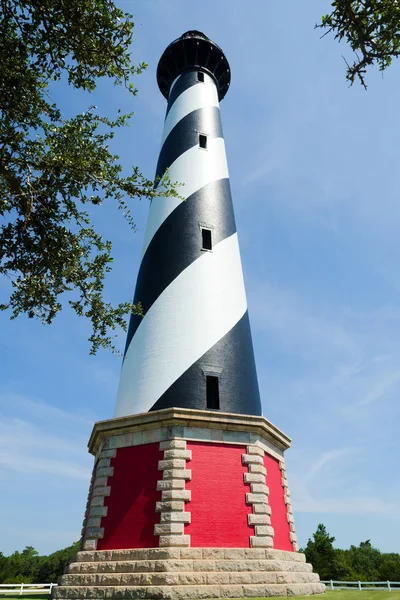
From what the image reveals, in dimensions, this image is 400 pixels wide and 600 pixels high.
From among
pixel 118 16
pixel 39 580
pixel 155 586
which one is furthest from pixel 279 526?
Result: pixel 39 580

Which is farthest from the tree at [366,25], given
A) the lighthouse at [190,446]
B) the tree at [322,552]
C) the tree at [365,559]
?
the tree at [365,559]

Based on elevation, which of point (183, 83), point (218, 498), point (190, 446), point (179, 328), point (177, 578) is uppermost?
point (183, 83)

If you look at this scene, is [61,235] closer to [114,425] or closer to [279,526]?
[114,425]

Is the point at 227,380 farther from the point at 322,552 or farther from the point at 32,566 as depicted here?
the point at 32,566

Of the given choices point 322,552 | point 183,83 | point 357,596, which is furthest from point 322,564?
point 183,83

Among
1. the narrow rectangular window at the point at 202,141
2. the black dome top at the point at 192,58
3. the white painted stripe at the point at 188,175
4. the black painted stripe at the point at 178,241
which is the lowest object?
the black painted stripe at the point at 178,241

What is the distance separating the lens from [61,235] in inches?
293

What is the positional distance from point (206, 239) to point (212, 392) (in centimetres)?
413

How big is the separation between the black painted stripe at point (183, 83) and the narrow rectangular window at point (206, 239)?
5.90 metres

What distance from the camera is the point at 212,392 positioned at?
31.9 ft

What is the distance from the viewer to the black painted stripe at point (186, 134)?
43.5 feet

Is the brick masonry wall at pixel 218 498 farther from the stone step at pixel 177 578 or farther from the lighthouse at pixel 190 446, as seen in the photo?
the stone step at pixel 177 578

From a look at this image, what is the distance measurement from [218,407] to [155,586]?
3551mm

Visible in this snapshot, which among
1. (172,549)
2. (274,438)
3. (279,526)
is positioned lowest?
(172,549)
